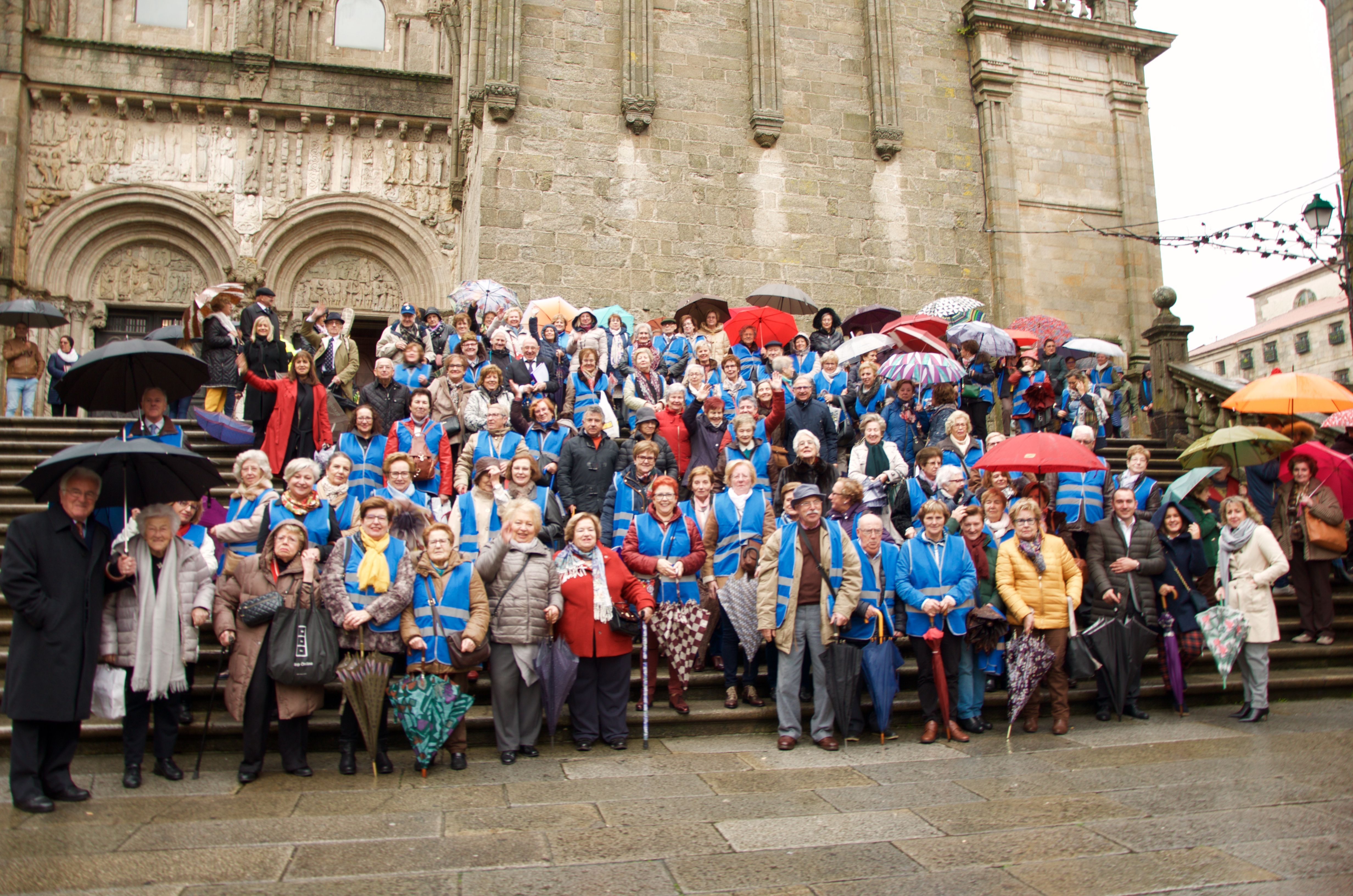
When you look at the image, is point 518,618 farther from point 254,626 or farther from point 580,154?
point 580,154

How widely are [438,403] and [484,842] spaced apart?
5.66 m

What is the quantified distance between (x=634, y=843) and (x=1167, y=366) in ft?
39.9

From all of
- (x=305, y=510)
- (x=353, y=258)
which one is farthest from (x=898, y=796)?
(x=353, y=258)

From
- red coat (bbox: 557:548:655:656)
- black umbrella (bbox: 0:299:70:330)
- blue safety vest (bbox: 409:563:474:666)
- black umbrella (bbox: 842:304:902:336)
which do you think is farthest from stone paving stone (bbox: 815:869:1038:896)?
black umbrella (bbox: 0:299:70:330)

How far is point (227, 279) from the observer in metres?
18.7

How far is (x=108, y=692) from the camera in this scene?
546 centimetres

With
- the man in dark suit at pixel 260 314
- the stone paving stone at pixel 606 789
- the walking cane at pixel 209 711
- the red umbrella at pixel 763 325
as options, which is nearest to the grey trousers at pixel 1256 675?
the stone paving stone at pixel 606 789

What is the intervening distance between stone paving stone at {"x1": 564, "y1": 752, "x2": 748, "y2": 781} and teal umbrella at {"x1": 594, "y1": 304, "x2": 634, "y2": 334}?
6928 millimetres

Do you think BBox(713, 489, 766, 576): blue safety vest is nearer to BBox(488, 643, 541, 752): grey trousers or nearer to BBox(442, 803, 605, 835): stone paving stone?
BBox(488, 643, 541, 752): grey trousers

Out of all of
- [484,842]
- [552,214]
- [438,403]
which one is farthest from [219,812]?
[552,214]

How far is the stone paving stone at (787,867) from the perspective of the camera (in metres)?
4.16

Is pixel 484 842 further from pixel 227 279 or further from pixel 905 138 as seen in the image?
pixel 227 279

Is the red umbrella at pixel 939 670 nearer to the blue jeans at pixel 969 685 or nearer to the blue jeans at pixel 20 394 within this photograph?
the blue jeans at pixel 969 685

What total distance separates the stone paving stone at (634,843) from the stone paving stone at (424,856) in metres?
0.11
